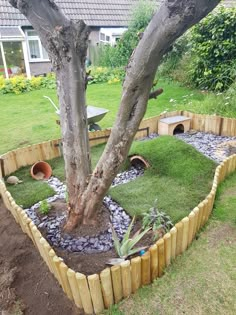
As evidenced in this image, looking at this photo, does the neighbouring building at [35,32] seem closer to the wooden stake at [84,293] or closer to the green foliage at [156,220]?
the green foliage at [156,220]

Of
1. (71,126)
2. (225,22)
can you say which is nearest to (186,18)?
(71,126)

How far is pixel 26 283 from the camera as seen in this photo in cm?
262

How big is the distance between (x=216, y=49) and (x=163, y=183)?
5.93 meters

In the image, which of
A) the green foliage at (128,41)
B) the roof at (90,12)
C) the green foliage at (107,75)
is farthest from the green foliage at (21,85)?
the roof at (90,12)

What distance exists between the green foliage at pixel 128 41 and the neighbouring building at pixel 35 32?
4.94ft

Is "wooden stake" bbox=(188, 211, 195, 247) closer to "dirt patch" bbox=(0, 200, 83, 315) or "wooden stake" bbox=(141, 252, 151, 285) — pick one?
"wooden stake" bbox=(141, 252, 151, 285)

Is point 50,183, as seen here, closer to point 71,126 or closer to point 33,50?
point 71,126

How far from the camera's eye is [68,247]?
292cm

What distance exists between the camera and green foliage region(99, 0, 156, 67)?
1280 cm

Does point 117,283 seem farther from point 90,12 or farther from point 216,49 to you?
point 90,12

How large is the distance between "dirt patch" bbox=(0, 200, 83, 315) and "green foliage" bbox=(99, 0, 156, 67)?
11412 mm

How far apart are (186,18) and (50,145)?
138 inches

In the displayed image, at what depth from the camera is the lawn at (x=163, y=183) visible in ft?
11.8

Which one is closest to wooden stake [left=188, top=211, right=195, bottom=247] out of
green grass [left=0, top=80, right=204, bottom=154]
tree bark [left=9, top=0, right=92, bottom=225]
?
tree bark [left=9, top=0, right=92, bottom=225]
